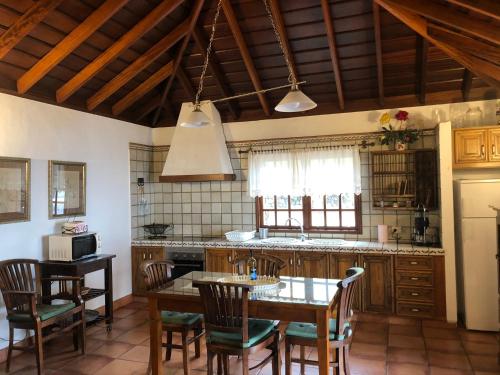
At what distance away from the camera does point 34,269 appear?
3797mm

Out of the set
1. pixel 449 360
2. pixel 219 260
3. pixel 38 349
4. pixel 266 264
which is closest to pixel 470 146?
pixel 449 360

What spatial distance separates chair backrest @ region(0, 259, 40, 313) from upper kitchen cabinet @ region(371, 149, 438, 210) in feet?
12.8

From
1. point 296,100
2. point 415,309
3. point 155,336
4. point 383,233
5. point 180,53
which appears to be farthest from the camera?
point 383,233

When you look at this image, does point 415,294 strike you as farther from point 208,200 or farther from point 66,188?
point 66,188

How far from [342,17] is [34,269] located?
3975 millimetres

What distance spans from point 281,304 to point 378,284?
2.24m

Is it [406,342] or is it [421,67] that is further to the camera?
[421,67]

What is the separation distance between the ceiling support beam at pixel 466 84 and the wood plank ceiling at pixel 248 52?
2 cm

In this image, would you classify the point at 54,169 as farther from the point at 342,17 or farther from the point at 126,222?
the point at 342,17

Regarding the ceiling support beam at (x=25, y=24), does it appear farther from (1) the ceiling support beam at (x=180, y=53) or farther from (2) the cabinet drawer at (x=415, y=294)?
(2) the cabinet drawer at (x=415, y=294)

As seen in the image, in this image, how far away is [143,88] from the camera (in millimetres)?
4934

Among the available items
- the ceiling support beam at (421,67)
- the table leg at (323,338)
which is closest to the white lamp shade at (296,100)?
the table leg at (323,338)

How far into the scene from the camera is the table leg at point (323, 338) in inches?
99.1

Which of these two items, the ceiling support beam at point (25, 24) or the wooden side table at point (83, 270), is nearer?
the ceiling support beam at point (25, 24)
